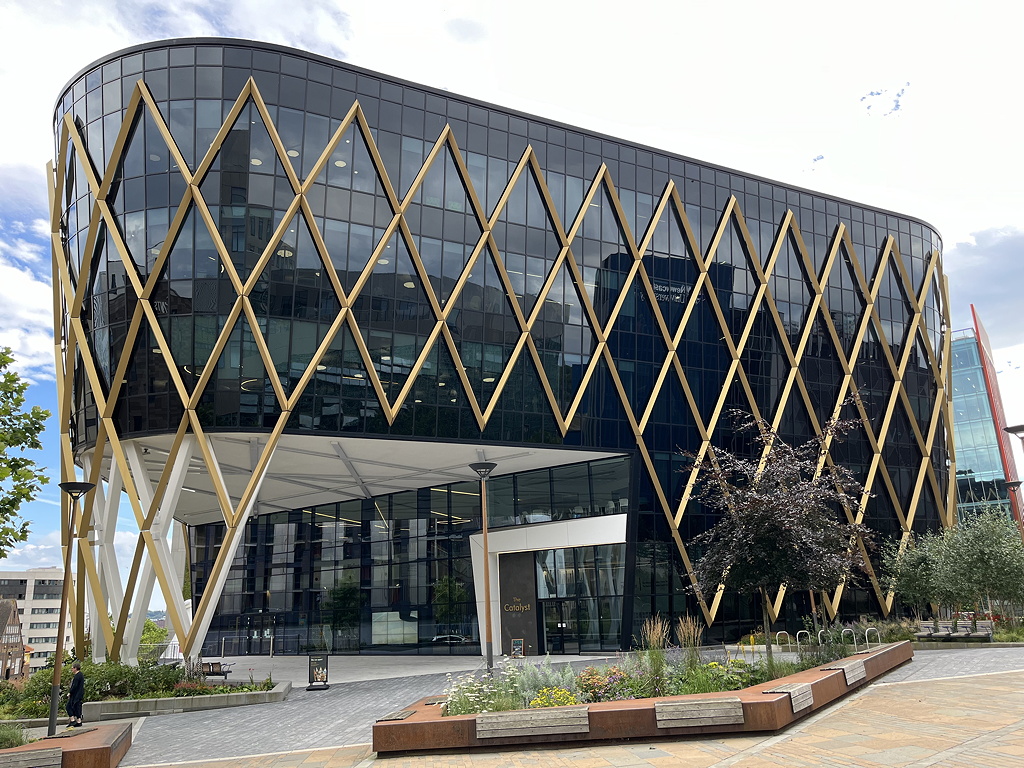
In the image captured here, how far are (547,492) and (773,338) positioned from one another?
43.9 feet

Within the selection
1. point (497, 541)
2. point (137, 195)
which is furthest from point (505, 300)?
point (137, 195)

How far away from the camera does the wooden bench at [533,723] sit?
42.2ft

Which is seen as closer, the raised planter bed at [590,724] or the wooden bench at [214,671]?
the raised planter bed at [590,724]

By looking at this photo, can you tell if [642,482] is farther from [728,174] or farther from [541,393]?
[728,174]

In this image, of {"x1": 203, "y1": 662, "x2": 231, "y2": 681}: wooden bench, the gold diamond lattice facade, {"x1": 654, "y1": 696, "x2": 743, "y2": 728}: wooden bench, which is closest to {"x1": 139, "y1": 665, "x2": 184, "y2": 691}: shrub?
the gold diamond lattice facade

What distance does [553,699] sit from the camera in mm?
14258

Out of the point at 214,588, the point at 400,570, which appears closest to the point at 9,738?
the point at 214,588

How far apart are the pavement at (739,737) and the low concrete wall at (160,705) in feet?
1.99

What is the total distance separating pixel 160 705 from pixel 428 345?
14.0 meters

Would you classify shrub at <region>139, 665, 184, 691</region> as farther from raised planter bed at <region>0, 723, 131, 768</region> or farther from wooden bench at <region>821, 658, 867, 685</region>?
wooden bench at <region>821, 658, 867, 685</region>

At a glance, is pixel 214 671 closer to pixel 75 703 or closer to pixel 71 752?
pixel 75 703

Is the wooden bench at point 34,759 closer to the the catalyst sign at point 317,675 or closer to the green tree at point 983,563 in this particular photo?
the the catalyst sign at point 317,675

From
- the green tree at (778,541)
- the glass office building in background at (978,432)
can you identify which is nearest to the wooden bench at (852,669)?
the green tree at (778,541)

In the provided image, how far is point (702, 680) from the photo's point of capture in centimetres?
1556
